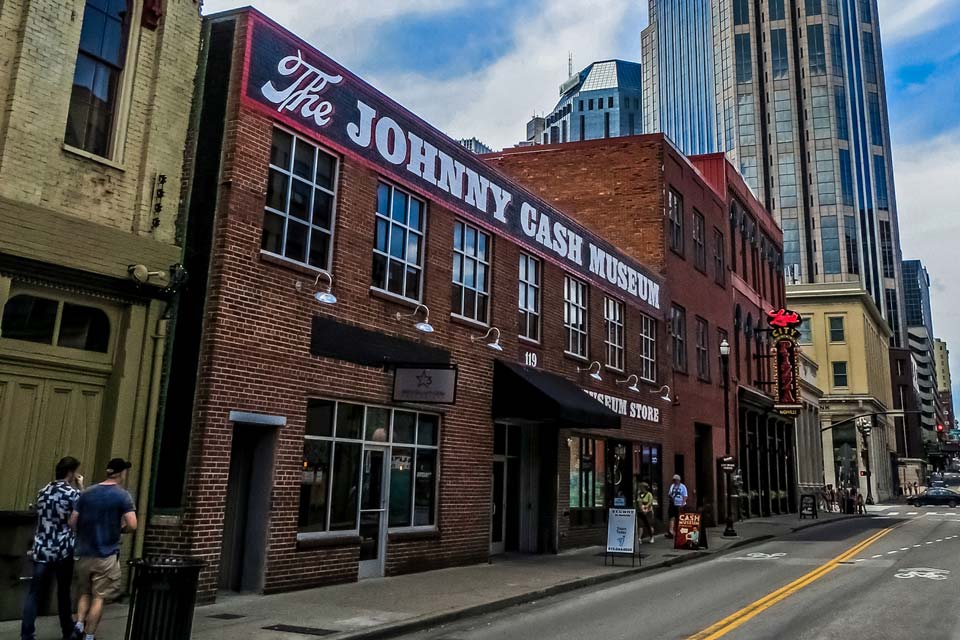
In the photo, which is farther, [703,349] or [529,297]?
[703,349]

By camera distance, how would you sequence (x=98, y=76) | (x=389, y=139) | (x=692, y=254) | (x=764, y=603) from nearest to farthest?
(x=98, y=76), (x=764, y=603), (x=389, y=139), (x=692, y=254)

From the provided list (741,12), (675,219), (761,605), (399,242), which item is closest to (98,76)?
(399,242)

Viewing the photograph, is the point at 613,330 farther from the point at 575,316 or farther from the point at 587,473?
the point at 587,473

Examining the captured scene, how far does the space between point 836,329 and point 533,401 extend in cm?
6335

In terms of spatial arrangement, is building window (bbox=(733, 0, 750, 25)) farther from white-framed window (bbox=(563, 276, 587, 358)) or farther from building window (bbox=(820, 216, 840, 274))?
white-framed window (bbox=(563, 276, 587, 358))

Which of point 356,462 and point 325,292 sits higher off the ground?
point 325,292

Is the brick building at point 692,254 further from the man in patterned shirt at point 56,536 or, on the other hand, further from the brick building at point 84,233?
the man in patterned shirt at point 56,536

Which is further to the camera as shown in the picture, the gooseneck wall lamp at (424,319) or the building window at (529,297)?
the building window at (529,297)

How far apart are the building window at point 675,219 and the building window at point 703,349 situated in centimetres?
345

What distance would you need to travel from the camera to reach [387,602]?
10844 millimetres

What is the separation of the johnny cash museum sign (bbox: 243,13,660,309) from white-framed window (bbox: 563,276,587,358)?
0.43 metres

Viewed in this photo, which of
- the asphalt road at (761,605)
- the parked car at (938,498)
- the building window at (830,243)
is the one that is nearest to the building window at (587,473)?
the asphalt road at (761,605)

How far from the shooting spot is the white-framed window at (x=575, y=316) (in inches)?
798

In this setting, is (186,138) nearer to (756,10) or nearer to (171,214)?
(171,214)
